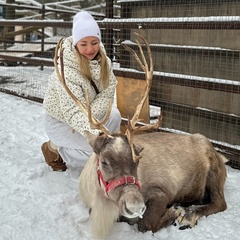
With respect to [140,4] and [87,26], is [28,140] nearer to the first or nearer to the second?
[87,26]

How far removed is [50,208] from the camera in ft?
9.64

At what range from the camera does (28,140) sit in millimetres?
4582

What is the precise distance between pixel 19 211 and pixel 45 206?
0.19m

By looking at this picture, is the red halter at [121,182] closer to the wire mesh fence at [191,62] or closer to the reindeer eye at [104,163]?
the reindeer eye at [104,163]

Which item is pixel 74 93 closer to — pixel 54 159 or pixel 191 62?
pixel 54 159

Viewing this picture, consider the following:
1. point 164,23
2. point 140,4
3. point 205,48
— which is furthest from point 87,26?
point 140,4

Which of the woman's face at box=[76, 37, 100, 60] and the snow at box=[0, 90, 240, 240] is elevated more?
the woman's face at box=[76, 37, 100, 60]

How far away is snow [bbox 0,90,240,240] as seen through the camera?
8.62 ft

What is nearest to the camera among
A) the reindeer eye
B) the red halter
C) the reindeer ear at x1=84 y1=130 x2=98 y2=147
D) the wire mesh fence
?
the red halter

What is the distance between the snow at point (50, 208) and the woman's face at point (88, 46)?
1083 mm

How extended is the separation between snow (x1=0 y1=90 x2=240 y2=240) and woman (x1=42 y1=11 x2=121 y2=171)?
0.63 ft

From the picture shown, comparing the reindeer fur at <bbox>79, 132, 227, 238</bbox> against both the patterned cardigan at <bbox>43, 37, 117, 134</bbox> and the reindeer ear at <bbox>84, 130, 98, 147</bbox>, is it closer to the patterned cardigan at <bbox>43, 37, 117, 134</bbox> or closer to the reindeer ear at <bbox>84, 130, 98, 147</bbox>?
the reindeer ear at <bbox>84, 130, 98, 147</bbox>

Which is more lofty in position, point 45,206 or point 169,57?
point 169,57

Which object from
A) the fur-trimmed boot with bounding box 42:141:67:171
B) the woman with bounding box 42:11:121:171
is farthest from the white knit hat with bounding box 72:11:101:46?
the fur-trimmed boot with bounding box 42:141:67:171
